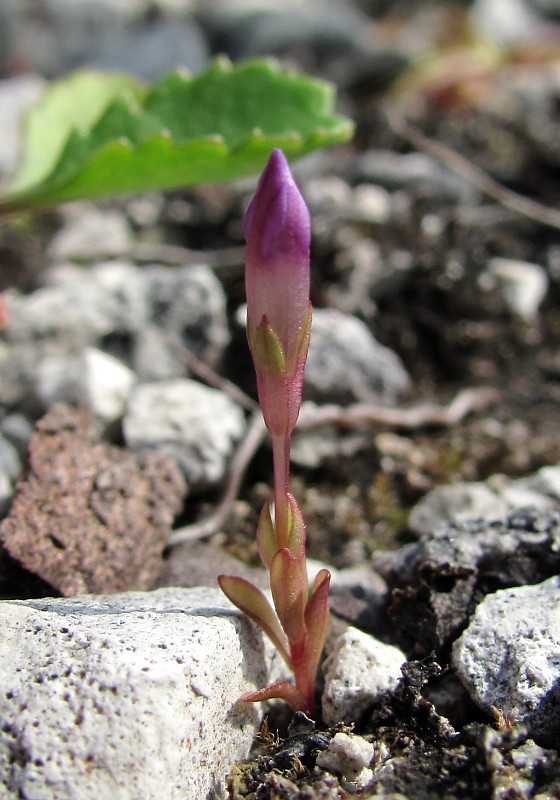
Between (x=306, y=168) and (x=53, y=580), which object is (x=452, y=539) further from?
(x=306, y=168)

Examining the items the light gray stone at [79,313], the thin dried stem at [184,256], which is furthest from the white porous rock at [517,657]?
the thin dried stem at [184,256]

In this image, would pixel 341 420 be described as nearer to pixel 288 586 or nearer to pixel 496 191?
pixel 288 586

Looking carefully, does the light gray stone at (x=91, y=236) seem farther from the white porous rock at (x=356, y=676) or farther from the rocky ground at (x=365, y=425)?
the white porous rock at (x=356, y=676)

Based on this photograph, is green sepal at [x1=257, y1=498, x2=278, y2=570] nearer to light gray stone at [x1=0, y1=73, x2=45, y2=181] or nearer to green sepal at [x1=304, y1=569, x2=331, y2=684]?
green sepal at [x1=304, y1=569, x2=331, y2=684]

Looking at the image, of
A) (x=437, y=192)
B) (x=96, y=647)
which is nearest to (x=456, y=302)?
(x=437, y=192)

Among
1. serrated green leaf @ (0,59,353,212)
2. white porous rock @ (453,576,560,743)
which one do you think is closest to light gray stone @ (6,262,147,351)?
serrated green leaf @ (0,59,353,212)

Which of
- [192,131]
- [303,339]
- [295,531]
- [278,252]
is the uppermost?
[278,252]

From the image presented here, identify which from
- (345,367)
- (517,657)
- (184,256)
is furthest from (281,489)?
(184,256)
